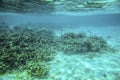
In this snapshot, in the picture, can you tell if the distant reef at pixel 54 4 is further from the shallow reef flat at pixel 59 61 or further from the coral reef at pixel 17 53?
the coral reef at pixel 17 53

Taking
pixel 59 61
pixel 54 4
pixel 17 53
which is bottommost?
pixel 59 61

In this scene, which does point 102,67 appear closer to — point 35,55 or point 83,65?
point 83,65

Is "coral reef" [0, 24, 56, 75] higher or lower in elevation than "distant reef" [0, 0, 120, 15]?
lower

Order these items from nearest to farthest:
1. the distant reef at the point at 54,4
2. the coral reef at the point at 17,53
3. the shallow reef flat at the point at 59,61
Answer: the shallow reef flat at the point at 59,61 → the coral reef at the point at 17,53 → the distant reef at the point at 54,4

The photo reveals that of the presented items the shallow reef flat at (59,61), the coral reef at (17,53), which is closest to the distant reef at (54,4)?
the shallow reef flat at (59,61)

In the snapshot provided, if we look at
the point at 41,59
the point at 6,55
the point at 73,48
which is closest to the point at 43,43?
the point at 73,48

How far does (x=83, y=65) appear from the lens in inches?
457

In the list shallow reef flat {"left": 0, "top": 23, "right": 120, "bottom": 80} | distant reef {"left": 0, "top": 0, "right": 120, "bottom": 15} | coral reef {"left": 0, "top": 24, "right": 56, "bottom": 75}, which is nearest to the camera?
shallow reef flat {"left": 0, "top": 23, "right": 120, "bottom": 80}

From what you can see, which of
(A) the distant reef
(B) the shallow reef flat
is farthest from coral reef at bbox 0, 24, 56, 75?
(A) the distant reef

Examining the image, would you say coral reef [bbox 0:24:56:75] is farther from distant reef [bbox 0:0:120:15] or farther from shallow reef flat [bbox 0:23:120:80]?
distant reef [bbox 0:0:120:15]

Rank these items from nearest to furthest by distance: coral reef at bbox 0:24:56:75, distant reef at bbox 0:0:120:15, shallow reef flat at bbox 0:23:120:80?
shallow reef flat at bbox 0:23:120:80, coral reef at bbox 0:24:56:75, distant reef at bbox 0:0:120:15

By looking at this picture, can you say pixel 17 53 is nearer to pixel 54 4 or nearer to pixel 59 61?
pixel 59 61

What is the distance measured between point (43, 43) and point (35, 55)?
14.7 ft

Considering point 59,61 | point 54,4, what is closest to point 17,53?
point 59,61
